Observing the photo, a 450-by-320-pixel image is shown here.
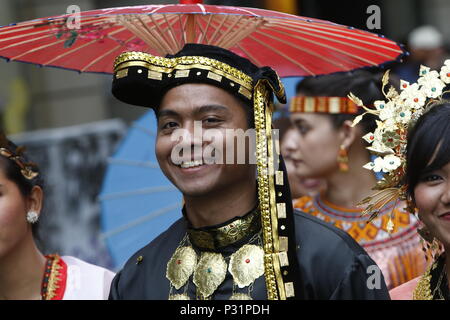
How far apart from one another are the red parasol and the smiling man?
0.24m

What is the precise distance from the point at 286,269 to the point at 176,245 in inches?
22.7

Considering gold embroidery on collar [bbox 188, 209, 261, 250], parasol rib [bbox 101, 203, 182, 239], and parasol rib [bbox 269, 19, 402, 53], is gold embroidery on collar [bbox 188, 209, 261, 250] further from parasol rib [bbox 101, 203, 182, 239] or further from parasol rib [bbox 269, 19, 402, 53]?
parasol rib [bbox 101, 203, 182, 239]

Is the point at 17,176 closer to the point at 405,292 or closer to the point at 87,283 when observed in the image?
the point at 87,283

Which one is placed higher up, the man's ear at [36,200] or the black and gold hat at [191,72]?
the black and gold hat at [191,72]

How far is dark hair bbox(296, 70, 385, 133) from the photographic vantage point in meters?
5.11

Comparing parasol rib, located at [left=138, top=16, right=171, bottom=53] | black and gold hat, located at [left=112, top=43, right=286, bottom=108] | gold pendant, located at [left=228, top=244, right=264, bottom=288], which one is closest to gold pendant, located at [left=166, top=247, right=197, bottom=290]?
gold pendant, located at [left=228, top=244, right=264, bottom=288]

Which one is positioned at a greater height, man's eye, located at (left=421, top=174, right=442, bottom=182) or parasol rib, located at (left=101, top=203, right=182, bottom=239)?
man's eye, located at (left=421, top=174, right=442, bottom=182)

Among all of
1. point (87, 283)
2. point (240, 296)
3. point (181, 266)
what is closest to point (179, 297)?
point (181, 266)

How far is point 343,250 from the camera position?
326 cm

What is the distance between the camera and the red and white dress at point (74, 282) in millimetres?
4125

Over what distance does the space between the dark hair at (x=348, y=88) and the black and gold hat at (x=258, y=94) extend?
5.86ft

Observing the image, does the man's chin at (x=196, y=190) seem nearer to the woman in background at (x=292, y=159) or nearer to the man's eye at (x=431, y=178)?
the man's eye at (x=431, y=178)

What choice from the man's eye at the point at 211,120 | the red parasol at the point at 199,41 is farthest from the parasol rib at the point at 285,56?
the man's eye at the point at 211,120
